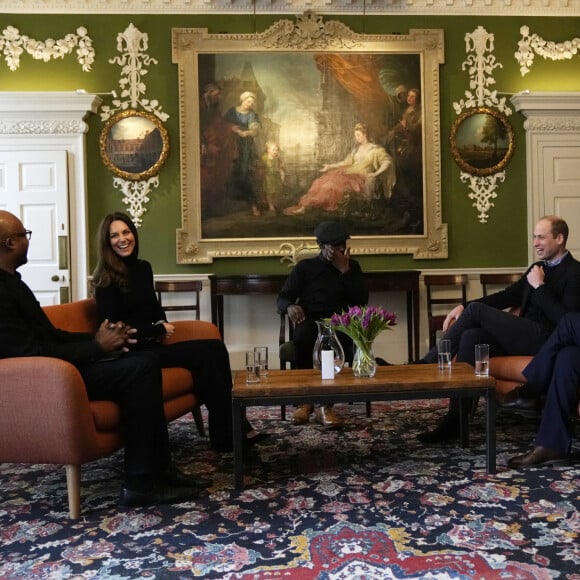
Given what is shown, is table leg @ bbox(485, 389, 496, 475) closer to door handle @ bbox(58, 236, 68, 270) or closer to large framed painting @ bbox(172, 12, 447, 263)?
large framed painting @ bbox(172, 12, 447, 263)

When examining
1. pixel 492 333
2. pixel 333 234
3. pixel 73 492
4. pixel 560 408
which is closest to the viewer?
pixel 73 492

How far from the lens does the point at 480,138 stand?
6.98 m

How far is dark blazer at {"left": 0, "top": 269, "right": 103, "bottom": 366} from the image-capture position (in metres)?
2.85

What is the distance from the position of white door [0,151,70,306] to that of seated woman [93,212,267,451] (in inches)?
122

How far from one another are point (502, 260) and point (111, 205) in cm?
405

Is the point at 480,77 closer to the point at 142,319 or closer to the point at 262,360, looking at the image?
the point at 142,319

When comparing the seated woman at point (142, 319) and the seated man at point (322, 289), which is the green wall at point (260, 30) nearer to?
the seated man at point (322, 289)

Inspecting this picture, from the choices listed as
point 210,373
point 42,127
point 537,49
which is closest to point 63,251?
point 42,127

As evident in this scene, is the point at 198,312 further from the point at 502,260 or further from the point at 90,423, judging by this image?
the point at 90,423

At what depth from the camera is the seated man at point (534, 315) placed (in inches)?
156

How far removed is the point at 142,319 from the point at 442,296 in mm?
3978

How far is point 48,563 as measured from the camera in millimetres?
2330

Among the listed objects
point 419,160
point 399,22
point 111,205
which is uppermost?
point 399,22

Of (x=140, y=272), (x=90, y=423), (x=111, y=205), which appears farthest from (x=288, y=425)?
(x=111, y=205)
